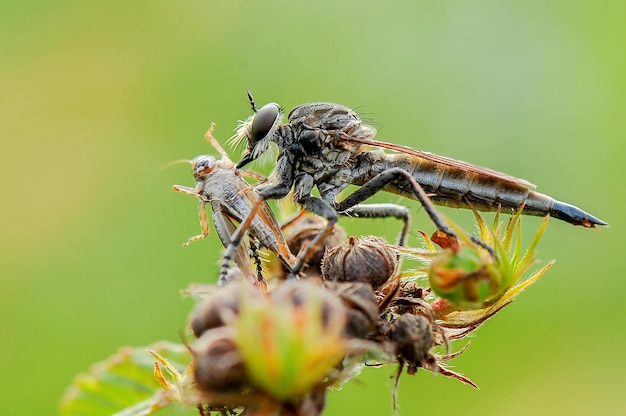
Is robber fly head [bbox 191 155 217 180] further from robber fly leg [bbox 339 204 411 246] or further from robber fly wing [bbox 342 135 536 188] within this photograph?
robber fly wing [bbox 342 135 536 188]

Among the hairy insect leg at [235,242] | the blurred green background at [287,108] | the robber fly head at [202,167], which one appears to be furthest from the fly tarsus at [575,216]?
the robber fly head at [202,167]

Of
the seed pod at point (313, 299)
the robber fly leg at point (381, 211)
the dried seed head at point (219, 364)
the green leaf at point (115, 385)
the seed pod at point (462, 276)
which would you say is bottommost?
the green leaf at point (115, 385)

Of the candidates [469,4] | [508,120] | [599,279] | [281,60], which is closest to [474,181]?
[599,279]

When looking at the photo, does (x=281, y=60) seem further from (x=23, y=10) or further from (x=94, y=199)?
(x=23, y=10)

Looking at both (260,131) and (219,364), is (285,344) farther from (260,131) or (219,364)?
(260,131)

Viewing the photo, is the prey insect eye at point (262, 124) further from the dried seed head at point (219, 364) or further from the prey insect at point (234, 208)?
the dried seed head at point (219, 364)

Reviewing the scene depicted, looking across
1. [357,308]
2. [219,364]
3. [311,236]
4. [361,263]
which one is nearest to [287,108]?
[311,236]
